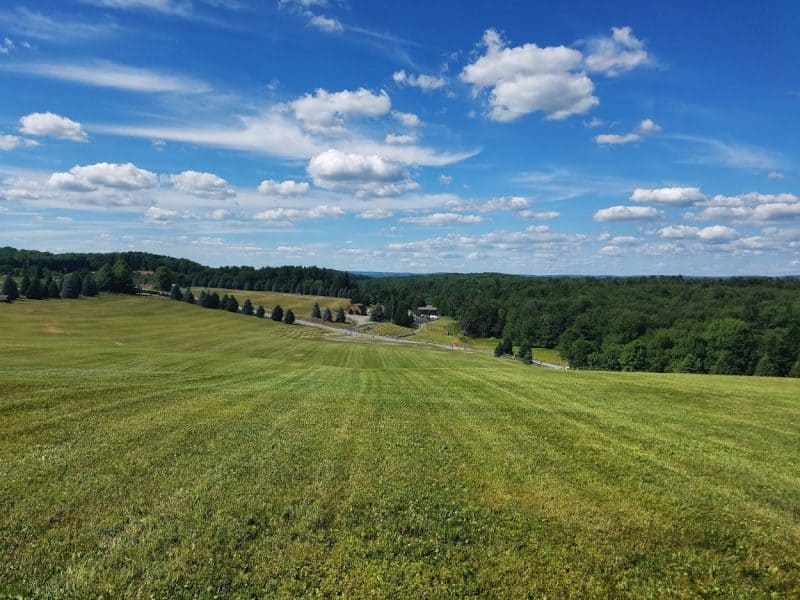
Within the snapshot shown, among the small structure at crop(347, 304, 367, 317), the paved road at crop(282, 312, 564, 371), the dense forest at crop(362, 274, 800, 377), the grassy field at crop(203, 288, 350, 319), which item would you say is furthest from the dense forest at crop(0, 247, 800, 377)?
the grassy field at crop(203, 288, 350, 319)

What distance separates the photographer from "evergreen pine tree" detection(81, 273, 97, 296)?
12300cm

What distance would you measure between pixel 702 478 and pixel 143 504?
1154 centimetres

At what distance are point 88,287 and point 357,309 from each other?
79.3m

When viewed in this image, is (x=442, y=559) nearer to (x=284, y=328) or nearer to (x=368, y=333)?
(x=284, y=328)

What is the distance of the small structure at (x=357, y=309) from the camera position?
159m

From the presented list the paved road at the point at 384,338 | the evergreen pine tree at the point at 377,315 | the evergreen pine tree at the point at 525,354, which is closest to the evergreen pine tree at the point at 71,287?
the paved road at the point at 384,338

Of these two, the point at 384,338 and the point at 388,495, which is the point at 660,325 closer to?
the point at 384,338

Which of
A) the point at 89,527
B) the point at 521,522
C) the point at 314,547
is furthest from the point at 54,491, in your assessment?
the point at 521,522

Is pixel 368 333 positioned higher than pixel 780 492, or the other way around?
pixel 780 492

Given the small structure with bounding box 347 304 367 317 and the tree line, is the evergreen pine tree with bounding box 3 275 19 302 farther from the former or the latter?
the small structure with bounding box 347 304 367 317

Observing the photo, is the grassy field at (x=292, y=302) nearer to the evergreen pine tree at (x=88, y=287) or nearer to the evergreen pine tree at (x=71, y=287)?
the evergreen pine tree at (x=88, y=287)

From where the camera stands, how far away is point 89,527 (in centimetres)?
746

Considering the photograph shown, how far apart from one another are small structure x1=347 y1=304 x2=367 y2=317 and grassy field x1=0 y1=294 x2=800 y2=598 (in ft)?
461

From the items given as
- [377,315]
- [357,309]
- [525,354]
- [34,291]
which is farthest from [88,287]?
[525,354]
